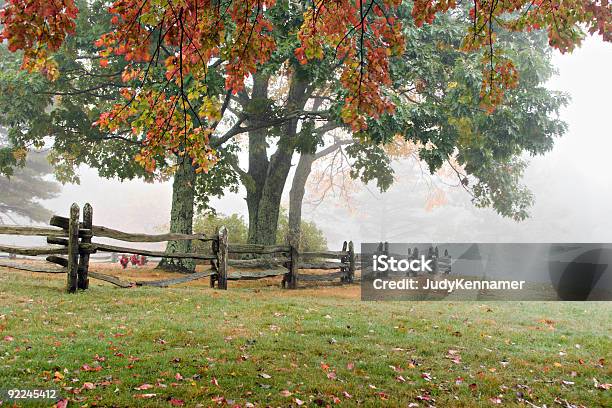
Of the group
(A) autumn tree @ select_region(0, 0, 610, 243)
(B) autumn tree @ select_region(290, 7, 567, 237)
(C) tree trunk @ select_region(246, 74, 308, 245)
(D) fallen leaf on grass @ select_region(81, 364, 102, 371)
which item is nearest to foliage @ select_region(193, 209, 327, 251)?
(C) tree trunk @ select_region(246, 74, 308, 245)

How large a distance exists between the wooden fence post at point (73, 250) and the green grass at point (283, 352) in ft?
1.44

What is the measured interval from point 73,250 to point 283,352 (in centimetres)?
671

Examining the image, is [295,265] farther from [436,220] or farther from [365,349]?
[436,220]

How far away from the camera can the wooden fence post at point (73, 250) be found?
11.8 m

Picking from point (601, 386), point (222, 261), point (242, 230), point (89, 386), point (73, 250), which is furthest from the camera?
point (242, 230)

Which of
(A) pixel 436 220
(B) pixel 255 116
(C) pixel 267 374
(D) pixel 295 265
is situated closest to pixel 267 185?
(B) pixel 255 116

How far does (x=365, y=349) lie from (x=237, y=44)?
16.1 feet

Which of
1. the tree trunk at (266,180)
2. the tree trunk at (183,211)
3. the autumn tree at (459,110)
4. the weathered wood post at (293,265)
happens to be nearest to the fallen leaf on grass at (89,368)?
the weathered wood post at (293,265)

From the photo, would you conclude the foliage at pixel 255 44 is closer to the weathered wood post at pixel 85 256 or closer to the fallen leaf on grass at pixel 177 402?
the fallen leaf on grass at pixel 177 402

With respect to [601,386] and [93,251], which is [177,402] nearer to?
[601,386]

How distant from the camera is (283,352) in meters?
7.49

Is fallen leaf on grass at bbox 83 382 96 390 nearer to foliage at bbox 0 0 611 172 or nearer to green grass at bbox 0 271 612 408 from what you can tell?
green grass at bbox 0 271 612 408

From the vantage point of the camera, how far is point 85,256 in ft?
40.1

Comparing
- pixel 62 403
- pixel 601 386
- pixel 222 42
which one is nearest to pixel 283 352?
pixel 62 403
